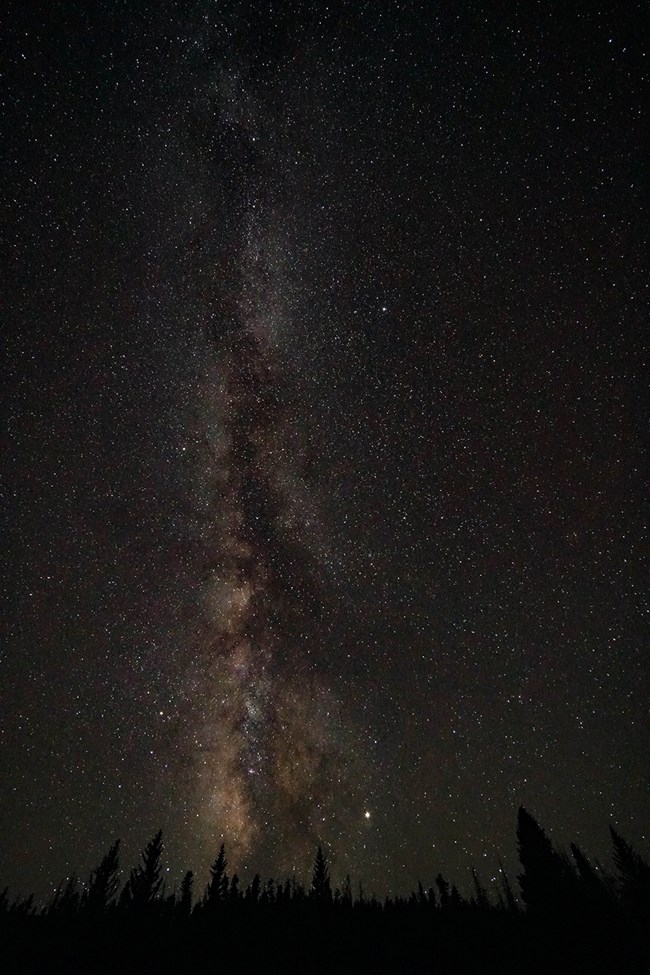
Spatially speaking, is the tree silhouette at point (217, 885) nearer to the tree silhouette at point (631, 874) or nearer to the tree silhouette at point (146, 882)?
the tree silhouette at point (146, 882)

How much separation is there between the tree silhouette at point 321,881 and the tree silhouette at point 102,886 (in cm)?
1486

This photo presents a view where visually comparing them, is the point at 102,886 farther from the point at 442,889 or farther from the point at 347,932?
the point at 442,889

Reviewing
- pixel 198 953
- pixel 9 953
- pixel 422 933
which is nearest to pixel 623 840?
pixel 422 933

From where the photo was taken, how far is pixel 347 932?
31.2 meters

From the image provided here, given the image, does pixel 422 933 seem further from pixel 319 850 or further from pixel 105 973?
pixel 105 973

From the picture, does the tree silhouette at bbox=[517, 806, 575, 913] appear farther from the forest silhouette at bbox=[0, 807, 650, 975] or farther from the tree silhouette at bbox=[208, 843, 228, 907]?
the tree silhouette at bbox=[208, 843, 228, 907]

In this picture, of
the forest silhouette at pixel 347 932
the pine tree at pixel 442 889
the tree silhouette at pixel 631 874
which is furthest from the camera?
the pine tree at pixel 442 889

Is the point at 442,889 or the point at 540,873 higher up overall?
the point at 442,889

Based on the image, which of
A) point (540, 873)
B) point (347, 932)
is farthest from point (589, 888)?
point (347, 932)

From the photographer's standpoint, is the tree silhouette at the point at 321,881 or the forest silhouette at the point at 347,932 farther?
the tree silhouette at the point at 321,881

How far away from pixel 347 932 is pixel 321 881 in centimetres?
856

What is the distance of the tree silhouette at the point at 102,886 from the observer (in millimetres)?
29891

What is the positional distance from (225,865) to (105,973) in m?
17.6

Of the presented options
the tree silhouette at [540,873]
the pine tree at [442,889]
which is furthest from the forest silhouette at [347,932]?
the pine tree at [442,889]
